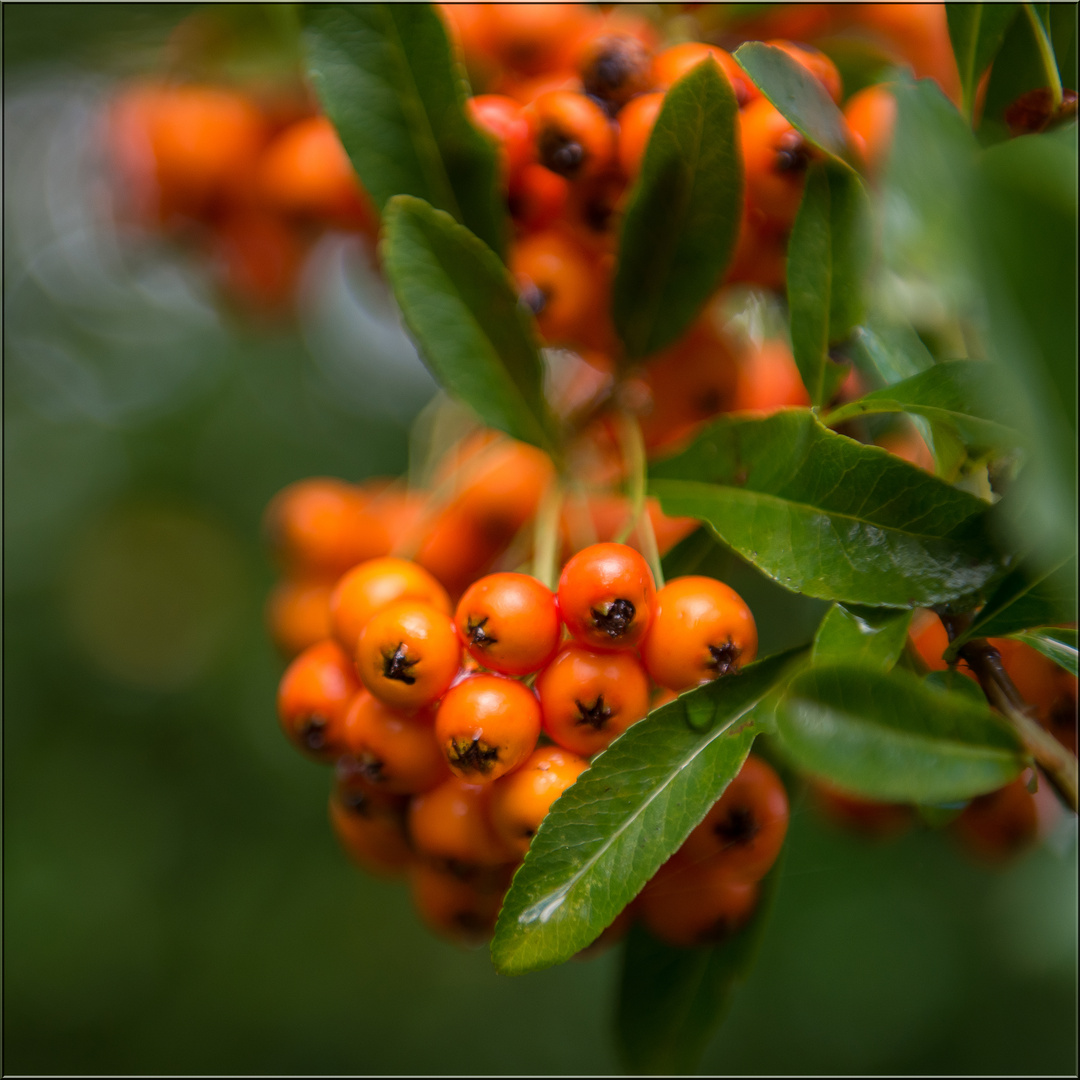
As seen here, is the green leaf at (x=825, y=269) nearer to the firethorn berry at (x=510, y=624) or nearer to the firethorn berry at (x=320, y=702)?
the firethorn berry at (x=510, y=624)

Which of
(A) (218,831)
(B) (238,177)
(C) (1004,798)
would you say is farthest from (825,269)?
(A) (218,831)

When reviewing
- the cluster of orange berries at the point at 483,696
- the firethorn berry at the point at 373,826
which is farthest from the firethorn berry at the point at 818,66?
the firethorn berry at the point at 373,826

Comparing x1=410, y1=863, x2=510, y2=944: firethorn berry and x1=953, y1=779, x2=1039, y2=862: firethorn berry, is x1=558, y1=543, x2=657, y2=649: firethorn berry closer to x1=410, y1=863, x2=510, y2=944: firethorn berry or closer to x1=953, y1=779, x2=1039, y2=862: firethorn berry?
x1=410, y1=863, x2=510, y2=944: firethorn berry

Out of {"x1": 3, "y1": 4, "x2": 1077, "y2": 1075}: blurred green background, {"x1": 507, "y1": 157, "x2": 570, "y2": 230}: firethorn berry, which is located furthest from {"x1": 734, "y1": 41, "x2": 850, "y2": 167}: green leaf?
{"x1": 3, "y1": 4, "x2": 1077, "y2": 1075}: blurred green background

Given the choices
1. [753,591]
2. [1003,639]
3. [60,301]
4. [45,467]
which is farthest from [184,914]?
[1003,639]

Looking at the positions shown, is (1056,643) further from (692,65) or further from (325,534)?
(325,534)

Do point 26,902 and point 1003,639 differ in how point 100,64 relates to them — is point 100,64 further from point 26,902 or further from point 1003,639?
point 26,902

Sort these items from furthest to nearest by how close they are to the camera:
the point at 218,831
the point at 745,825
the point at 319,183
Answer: the point at 218,831 → the point at 319,183 → the point at 745,825
